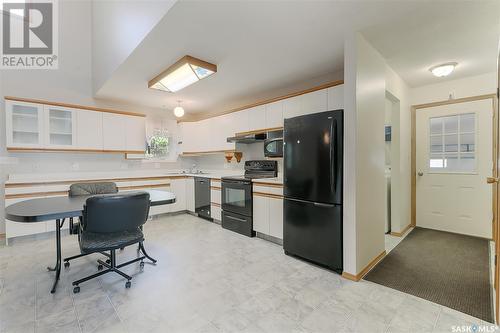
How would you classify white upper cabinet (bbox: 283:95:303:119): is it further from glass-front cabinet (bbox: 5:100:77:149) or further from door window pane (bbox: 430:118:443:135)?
glass-front cabinet (bbox: 5:100:77:149)

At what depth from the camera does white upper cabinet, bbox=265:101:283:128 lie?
345 cm

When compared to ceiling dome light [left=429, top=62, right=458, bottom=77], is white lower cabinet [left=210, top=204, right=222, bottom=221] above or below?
below

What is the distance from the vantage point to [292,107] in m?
3.28

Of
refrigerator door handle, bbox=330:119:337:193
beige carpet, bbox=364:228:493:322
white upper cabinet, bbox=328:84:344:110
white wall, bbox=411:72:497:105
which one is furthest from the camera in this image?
white wall, bbox=411:72:497:105

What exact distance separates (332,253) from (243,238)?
1497mm

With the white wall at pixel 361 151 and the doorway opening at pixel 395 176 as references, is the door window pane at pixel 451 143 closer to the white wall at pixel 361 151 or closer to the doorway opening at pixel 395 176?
the doorway opening at pixel 395 176

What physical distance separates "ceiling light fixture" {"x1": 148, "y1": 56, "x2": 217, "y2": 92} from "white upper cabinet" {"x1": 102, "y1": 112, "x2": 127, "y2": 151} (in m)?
1.38

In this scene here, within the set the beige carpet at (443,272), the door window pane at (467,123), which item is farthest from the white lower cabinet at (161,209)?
the door window pane at (467,123)

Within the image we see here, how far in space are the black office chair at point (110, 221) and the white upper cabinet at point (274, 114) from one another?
2136mm

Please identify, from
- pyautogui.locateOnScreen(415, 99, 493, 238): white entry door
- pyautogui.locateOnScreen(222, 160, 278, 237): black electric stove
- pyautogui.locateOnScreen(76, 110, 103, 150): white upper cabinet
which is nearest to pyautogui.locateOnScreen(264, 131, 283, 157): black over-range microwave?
pyautogui.locateOnScreen(222, 160, 278, 237): black electric stove

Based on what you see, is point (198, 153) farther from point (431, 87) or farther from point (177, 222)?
point (431, 87)

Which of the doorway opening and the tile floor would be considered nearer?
the tile floor

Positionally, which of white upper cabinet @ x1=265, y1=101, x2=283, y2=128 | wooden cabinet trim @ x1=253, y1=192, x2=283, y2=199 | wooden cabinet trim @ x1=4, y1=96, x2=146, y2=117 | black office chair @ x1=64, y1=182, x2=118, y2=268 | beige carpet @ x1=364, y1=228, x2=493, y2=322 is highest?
wooden cabinet trim @ x1=4, y1=96, x2=146, y2=117

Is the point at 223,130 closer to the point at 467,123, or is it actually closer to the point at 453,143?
the point at 453,143
